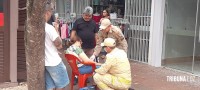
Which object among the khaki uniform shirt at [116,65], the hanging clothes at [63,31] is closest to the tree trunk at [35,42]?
the khaki uniform shirt at [116,65]

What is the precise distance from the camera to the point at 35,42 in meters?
3.57

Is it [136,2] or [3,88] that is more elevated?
[136,2]

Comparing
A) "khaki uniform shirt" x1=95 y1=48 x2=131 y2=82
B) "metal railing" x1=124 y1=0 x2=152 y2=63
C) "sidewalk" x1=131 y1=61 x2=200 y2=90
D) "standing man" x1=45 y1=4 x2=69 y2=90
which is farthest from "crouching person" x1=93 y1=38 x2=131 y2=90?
"metal railing" x1=124 y1=0 x2=152 y2=63

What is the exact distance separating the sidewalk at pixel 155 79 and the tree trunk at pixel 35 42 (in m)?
3.21

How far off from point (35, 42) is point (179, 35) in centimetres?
609

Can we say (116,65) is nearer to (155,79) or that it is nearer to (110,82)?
(110,82)

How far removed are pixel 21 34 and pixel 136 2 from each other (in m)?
4.14

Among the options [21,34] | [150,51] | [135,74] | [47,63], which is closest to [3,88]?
[21,34]

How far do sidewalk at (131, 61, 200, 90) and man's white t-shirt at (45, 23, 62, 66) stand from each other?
8.40 feet

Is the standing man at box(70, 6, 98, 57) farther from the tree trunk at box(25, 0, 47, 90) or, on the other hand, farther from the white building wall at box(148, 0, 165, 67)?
the tree trunk at box(25, 0, 47, 90)

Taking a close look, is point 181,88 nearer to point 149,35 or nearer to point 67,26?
point 149,35

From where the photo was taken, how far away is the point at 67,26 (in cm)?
1062

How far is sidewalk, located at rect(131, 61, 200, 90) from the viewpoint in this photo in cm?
667

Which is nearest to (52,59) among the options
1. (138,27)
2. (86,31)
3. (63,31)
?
Answer: (86,31)
